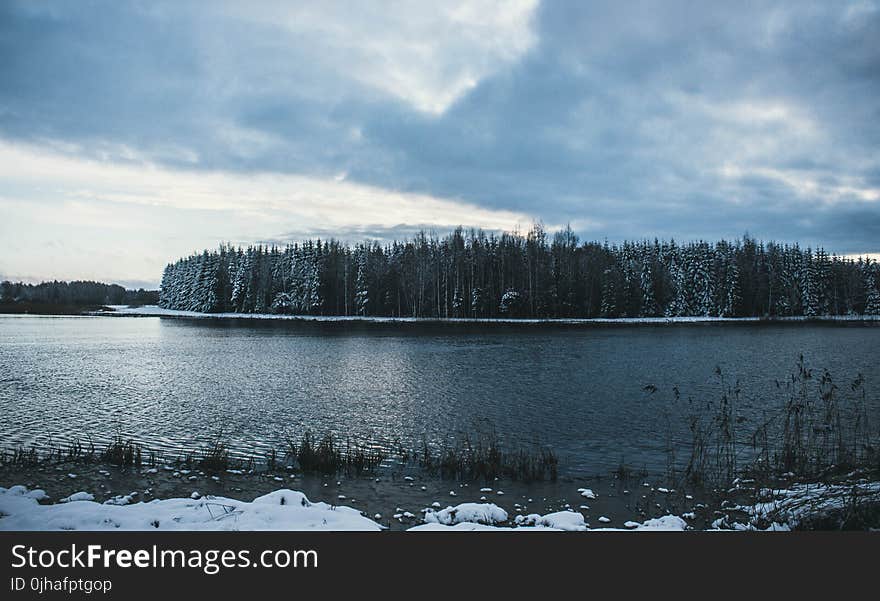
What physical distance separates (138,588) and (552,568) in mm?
4629

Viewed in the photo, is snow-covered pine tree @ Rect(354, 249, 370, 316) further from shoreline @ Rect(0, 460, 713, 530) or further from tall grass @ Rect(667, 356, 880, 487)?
shoreline @ Rect(0, 460, 713, 530)

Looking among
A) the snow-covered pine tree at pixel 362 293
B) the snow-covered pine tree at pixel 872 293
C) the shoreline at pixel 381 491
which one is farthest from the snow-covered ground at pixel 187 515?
the snow-covered pine tree at pixel 872 293

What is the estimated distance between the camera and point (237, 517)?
7.92 m

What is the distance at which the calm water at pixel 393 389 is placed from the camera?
16297 millimetres

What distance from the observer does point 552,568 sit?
6492 millimetres

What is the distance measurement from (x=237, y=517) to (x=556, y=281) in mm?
86843

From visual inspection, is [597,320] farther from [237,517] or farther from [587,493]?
[237,517]

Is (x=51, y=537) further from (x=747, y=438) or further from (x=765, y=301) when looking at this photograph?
(x=765, y=301)

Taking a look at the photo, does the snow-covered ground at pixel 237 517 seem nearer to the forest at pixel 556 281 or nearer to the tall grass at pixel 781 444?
the tall grass at pixel 781 444

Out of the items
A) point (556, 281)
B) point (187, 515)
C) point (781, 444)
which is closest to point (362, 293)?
point (556, 281)

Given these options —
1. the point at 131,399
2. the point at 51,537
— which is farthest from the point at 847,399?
the point at 131,399

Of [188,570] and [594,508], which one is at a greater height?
[188,570]

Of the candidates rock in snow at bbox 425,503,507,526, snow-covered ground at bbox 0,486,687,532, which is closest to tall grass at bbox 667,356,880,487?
snow-covered ground at bbox 0,486,687,532

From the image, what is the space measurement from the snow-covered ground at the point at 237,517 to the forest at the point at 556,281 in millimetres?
79750
